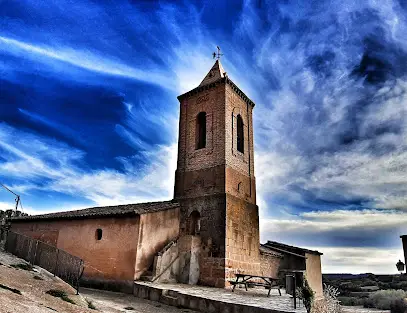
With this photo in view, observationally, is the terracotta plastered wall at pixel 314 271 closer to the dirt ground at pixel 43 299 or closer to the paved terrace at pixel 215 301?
the paved terrace at pixel 215 301

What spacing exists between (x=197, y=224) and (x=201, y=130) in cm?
549

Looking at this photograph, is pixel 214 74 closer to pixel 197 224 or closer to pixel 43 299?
pixel 197 224

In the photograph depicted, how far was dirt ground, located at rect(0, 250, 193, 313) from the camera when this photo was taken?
640cm

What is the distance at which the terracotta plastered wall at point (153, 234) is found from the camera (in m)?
13.9

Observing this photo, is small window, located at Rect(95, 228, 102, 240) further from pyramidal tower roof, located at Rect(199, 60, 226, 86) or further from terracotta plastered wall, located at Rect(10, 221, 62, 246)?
pyramidal tower roof, located at Rect(199, 60, 226, 86)

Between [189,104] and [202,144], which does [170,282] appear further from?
[189,104]

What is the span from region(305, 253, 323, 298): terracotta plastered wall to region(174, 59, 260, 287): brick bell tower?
4.41m

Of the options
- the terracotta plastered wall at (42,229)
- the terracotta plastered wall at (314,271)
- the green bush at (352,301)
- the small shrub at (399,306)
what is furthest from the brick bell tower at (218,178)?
the green bush at (352,301)

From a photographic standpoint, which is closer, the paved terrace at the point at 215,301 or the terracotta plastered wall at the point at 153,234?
the paved terrace at the point at 215,301

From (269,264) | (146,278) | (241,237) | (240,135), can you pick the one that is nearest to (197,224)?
(241,237)

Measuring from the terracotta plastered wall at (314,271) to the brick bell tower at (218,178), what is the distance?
174 inches

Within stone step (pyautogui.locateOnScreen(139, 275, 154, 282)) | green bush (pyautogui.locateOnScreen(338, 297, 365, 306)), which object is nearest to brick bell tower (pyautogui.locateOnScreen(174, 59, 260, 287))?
stone step (pyautogui.locateOnScreen(139, 275, 154, 282))

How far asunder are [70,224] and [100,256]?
318cm

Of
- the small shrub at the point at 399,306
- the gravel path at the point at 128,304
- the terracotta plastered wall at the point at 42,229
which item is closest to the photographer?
the gravel path at the point at 128,304
